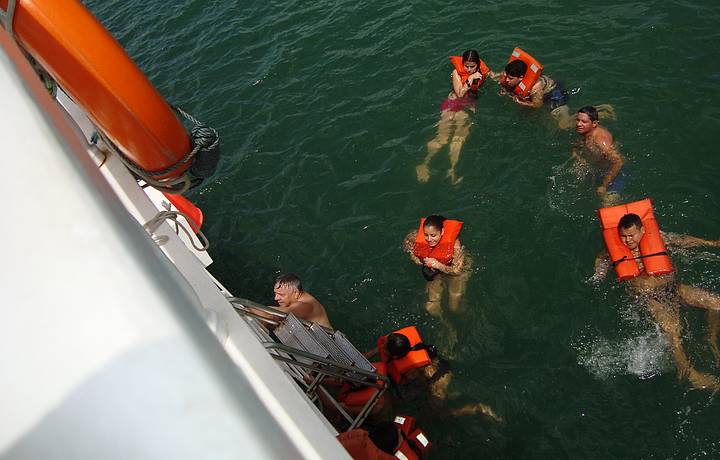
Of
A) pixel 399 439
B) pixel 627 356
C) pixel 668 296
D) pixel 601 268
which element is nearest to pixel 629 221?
pixel 601 268

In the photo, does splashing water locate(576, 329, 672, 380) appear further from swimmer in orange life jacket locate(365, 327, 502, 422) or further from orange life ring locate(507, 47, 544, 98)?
orange life ring locate(507, 47, 544, 98)

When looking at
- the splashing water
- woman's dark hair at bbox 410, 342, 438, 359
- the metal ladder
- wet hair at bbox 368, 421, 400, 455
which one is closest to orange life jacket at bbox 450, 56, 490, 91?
the splashing water

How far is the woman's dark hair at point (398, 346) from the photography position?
16.9 ft

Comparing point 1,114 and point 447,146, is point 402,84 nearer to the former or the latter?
point 447,146

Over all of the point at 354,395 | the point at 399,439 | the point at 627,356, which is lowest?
the point at 627,356

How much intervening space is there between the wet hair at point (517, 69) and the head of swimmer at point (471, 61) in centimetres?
50

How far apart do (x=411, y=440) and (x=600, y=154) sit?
15.0 feet

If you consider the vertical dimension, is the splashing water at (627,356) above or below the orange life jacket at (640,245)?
below

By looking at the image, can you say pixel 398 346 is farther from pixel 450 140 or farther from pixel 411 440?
pixel 450 140

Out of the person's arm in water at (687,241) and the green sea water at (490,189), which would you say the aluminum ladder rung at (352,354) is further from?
the person's arm in water at (687,241)

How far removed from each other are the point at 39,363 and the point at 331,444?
0.88 meters

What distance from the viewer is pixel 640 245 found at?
565 centimetres

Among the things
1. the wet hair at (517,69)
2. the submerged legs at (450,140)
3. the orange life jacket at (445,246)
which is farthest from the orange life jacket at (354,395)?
the wet hair at (517,69)

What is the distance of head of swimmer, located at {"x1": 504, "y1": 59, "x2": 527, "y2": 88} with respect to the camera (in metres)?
7.78
